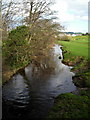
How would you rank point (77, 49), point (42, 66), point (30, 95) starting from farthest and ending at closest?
point (77, 49) → point (42, 66) → point (30, 95)

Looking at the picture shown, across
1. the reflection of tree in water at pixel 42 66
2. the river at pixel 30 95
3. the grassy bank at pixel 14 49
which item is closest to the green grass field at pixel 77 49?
the reflection of tree in water at pixel 42 66

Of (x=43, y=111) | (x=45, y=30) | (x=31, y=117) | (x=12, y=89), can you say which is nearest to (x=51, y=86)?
(x=12, y=89)

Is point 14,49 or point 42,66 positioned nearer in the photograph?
point 14,49

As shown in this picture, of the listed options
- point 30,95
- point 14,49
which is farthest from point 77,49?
point 30,95

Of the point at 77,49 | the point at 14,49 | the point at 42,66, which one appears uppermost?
the point at 14,49

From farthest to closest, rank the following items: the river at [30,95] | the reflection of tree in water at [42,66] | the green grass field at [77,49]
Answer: the green grass field at [77,49] < the reflection of tree in water at [42,66] < the river at [30,95]

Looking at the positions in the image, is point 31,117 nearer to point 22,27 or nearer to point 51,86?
point 51,86

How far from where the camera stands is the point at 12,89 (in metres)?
21.1

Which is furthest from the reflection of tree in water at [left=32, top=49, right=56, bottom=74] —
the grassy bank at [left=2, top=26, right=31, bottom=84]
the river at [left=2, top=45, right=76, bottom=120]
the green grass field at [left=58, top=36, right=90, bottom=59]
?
the green grass field at [left=58, top=36, right=90, bottom=59]

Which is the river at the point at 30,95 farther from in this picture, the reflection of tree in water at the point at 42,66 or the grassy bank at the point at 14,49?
the reflection of tree in water at the point at 42,66

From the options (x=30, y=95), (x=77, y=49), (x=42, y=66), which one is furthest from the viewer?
(x=77, y=49)

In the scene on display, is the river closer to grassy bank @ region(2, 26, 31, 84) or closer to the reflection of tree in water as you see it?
grassy bank @ region(2, 26, 31, 84)

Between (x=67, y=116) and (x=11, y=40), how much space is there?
21647 mm

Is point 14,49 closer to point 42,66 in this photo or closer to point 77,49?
point 42,66
